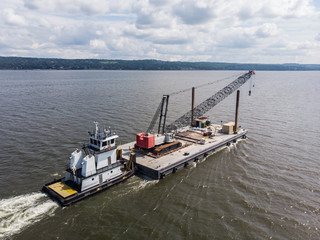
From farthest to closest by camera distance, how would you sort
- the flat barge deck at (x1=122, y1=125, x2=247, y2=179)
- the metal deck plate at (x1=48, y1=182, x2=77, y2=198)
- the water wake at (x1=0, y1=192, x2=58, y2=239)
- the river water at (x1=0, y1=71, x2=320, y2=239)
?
the flat barge deck at (x1=122, y1=125, x2=247, y2=179) < the metal deck plate at (x1=48, y1=182, x2=77, y2=198) < the river water at (x1=0, y1=71, x2=320, y2=239) < the water wake at (x1=0, y1=192, x2=58, y2=239)

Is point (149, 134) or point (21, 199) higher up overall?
point (149, 134)

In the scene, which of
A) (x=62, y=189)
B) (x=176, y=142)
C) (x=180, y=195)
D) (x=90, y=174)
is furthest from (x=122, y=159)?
(x=180, y=195)

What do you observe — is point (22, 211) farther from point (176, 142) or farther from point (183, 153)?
point (176, 142)

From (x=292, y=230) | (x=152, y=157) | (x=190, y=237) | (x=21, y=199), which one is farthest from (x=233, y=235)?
(x=21, y=199)

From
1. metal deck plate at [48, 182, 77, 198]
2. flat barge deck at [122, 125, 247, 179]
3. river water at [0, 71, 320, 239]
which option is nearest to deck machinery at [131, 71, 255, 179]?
flat barge deck at [122, 125, 247, 179]

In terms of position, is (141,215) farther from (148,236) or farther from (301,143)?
(301,143)

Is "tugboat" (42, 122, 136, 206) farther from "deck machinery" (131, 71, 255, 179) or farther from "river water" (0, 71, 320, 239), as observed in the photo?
"deck machinery" (131, 71, 255, 179)
